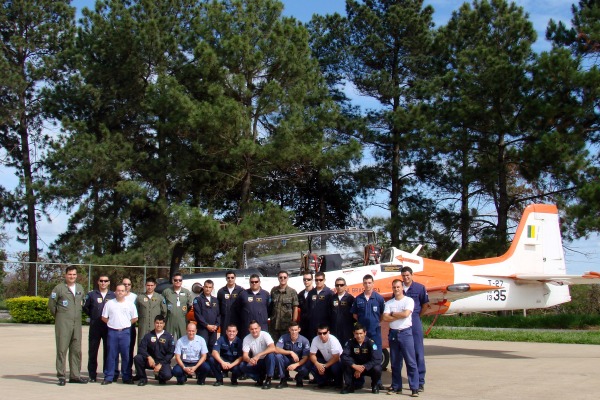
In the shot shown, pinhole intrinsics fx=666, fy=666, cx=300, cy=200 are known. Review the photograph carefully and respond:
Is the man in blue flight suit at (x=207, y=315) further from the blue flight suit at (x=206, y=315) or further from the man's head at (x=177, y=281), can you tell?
the man's head at (x=177, y=281)

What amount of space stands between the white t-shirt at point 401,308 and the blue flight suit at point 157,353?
320cm

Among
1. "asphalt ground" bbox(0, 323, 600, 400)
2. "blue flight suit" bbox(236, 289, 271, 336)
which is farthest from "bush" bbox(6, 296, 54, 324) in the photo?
"blue flight suit" bbox(236, 289, 271, 336)

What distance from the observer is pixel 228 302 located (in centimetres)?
1041

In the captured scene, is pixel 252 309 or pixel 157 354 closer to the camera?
pixel 157 354

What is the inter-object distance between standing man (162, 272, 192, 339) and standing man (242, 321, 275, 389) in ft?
4.53

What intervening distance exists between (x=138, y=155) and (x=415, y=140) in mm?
12052

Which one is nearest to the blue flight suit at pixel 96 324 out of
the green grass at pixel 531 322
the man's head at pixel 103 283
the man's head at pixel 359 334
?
the man's head at pixel 103 283

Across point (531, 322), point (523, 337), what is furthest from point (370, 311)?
point (531, 322)

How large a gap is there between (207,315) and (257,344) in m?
1.04

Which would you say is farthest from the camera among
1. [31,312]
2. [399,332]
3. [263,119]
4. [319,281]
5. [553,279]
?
[263,119]

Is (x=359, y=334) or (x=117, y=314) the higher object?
(x=117, y=314)

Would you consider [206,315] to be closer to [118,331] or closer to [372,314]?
[118,331]

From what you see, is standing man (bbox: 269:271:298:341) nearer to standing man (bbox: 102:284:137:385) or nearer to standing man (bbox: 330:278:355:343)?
standing man (bbox: 330:278:355:343)

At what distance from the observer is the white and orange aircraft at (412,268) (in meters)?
12.4
